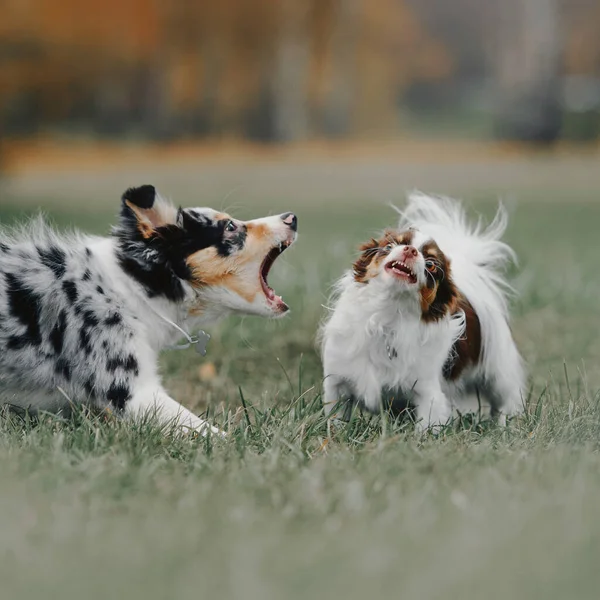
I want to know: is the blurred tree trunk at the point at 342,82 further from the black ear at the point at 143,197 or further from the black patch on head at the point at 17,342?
the black patch on head at the point at 17,342

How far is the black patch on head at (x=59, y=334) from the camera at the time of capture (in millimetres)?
3842

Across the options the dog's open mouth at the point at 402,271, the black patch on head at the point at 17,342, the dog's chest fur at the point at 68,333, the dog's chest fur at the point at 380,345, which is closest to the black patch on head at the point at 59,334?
the dog's chest fur at the point at 68,333

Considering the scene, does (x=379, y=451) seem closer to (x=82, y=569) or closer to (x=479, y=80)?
(x=82, y=569)

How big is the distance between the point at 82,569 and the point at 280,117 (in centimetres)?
2213

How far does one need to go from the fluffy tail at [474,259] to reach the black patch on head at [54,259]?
143cm

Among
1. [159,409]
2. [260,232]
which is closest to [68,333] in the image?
[159,409]

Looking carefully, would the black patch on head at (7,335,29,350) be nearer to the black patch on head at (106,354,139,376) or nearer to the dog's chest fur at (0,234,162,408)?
the dog's chest fur at (0,234,162,408)

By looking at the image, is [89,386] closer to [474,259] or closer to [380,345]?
[380,345]

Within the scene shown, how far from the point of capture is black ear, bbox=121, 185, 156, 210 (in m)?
Result: 3.89

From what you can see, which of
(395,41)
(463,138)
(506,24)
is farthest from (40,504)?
(395,41)

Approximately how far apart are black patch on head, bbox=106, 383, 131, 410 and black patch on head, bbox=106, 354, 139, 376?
6cm

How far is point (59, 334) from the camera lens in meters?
3.84

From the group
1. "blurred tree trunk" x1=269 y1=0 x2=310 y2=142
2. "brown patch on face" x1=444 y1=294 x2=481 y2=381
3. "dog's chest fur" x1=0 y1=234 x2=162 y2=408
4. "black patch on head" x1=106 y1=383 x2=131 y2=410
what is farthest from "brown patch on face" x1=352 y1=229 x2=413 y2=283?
"blurred tree trunk" x1=269 y1=0 x2=310 y2=142

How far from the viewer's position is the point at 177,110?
2548 centimetres
